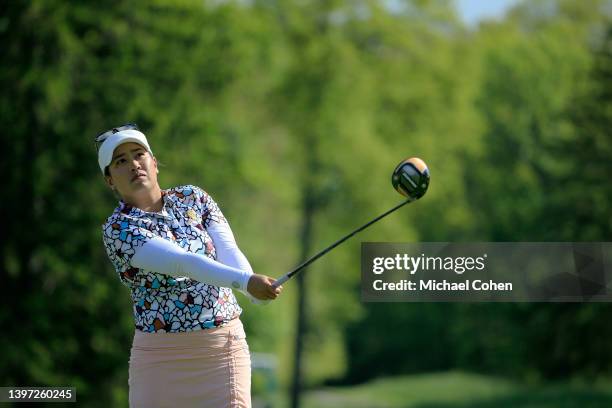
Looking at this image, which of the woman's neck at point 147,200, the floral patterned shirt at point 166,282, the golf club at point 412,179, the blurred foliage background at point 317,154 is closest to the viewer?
the floral patterned shirt at point 166,282

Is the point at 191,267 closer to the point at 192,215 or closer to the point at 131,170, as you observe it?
the point at 192,215

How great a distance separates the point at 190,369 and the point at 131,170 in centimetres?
74

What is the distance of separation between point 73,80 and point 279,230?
11687mm

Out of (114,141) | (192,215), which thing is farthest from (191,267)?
(114,141)

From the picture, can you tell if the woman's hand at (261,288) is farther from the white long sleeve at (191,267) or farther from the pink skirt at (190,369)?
the pink skirt at (190,369)

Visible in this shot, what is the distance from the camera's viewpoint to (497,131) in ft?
106

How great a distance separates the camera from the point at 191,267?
3.67 m

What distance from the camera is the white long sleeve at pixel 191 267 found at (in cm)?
366

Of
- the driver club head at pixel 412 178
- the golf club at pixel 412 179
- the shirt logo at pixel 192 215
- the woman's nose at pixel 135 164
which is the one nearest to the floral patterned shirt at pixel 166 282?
the shirt logo at pixel 192 215

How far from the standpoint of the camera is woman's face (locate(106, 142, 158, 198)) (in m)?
3.95

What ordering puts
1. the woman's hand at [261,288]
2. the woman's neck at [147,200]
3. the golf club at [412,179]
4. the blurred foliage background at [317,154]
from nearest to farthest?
1. the woman's hand at [261,288]
2. the woman's neck at [147,200]
3. the golf club at [412,179]
4. the blurred foliage background at [317,154]

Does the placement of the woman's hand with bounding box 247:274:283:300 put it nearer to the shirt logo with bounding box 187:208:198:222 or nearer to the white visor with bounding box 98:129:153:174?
the shirt logo with bounding box 187:208:198:222

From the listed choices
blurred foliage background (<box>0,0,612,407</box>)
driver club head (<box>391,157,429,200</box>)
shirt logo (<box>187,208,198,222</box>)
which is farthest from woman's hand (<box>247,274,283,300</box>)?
blurred foliage background (<box>0,0,612,407</box>)

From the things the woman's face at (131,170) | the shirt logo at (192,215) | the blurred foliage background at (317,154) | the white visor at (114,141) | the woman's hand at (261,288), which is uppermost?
the blurred foliage background at (317,154)
